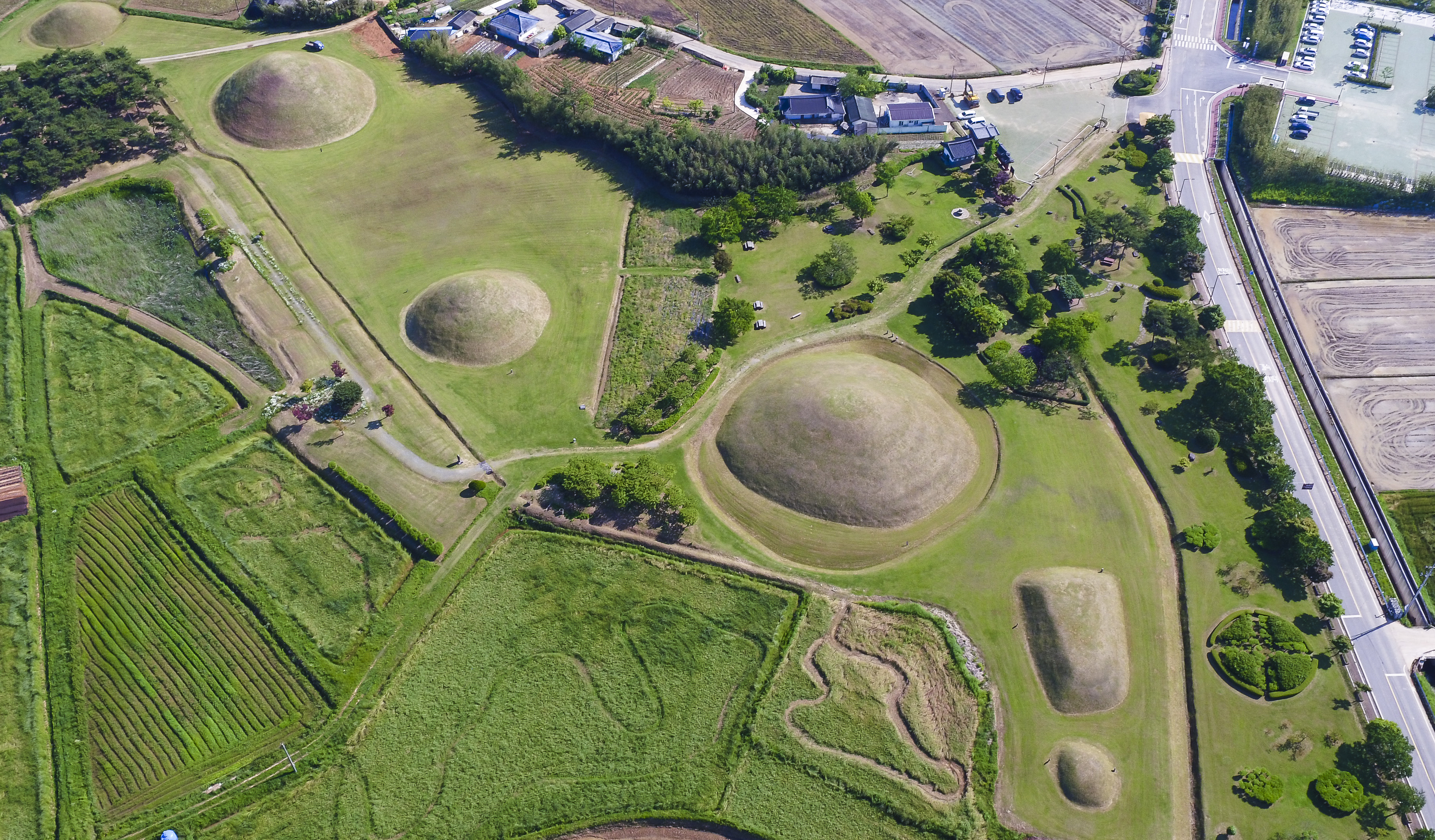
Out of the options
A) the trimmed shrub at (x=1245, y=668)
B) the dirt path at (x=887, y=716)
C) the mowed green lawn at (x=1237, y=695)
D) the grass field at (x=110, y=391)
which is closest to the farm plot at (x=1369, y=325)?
the mowed green lawn at (x=1237, y=695)

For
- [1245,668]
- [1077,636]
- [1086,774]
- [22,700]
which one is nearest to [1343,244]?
[1245,668]

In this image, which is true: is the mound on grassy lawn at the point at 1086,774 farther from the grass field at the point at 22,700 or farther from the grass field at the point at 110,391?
the grass field at the point at 110,391

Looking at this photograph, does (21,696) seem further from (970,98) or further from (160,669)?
(970,98)

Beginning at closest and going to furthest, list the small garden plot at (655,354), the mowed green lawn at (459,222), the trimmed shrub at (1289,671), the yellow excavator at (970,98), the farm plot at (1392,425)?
the trimmed shrub at (1289,671), the farm plot at (1392,425), the small garden plot at (655,354), the mowed green lawn at (459,222), the yellow excavator at (970,98)

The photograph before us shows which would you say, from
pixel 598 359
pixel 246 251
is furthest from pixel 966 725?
pixel 246 251

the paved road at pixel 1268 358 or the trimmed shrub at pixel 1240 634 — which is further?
the trimmed shrub at pixel 1240 634

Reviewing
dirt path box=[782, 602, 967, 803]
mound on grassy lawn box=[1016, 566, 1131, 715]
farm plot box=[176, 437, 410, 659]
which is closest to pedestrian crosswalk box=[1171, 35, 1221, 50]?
mound on grassy lawn box=[1016, 566, 1131, 715]

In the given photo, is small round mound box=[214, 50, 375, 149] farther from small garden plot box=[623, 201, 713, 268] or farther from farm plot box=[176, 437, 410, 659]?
farm plot box=[176, 437, 410, 659]
